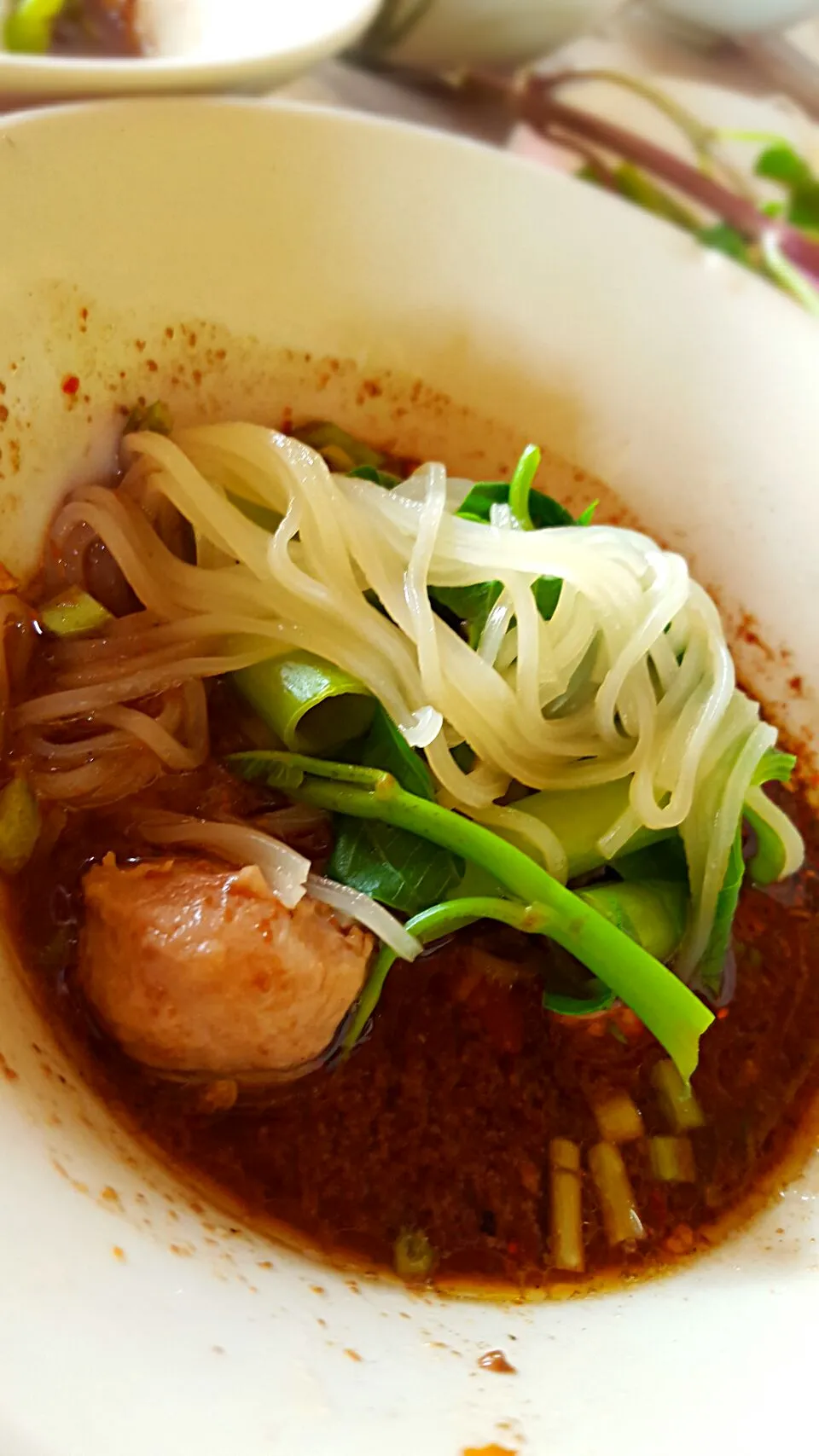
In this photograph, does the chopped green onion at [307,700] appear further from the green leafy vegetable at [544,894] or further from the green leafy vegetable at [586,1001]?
the green leafy vegetable at [586,1001]

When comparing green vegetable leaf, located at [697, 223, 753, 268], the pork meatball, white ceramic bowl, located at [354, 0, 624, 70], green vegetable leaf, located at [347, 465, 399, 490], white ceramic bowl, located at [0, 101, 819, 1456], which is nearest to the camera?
white ceramic bowl, located at [0, 101, 819, 1456]

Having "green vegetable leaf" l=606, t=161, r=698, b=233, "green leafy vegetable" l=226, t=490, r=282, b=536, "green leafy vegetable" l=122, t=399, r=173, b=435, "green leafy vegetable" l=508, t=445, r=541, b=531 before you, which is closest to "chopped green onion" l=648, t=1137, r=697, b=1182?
"green leafy vegetable" l=508, t=445, r=541, b=531

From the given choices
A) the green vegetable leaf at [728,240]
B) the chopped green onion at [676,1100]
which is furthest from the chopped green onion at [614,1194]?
the green vegetable leaf at [728,240]

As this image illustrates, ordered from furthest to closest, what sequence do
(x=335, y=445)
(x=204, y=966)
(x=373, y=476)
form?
(x=335, y=445), (x=373, y=476), (x=204, y=966)

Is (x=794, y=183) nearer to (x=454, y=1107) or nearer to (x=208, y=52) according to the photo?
(x=208, y=52)

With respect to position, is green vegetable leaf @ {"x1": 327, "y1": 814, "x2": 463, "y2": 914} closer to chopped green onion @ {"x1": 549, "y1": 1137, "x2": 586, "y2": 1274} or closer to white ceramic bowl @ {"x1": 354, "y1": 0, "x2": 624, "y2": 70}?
chopped green onion @ {"x1": 549, "y1": 1137, "x2": 586, "y2": 1274}

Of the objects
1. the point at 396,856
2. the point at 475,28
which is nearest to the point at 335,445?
the point at 396,856
